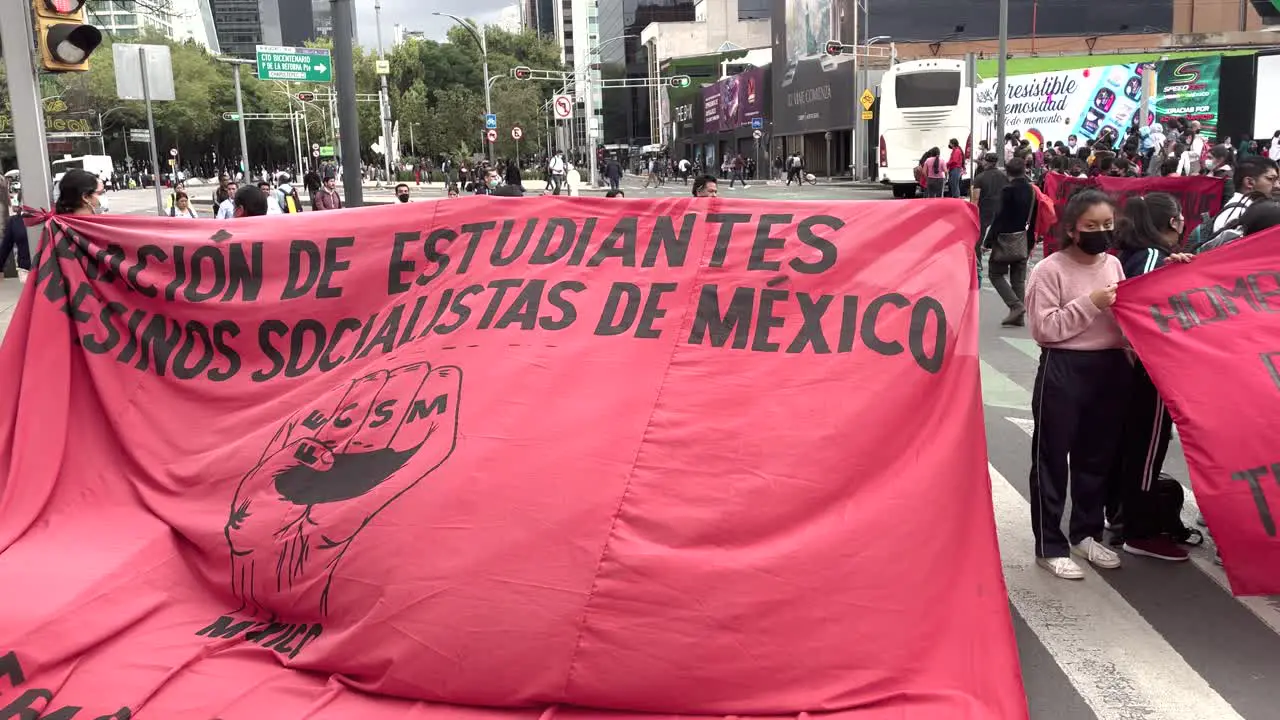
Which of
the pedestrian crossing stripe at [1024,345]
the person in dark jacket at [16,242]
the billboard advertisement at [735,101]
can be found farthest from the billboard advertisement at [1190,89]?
the billboard advertisement at [735,101]

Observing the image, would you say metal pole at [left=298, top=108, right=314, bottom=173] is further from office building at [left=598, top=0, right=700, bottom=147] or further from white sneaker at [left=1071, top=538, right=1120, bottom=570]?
white sneaker at [left=1071, top=538, right=1120, bottom=570]

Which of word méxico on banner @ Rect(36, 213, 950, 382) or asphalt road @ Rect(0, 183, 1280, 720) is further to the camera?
word méxico on banner @ Rect(36, 213, 950, 382)

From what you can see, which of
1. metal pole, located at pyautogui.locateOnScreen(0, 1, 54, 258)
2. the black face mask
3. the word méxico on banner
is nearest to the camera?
the word méxico on banner

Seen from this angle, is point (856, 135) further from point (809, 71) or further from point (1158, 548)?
point (1158, 548)

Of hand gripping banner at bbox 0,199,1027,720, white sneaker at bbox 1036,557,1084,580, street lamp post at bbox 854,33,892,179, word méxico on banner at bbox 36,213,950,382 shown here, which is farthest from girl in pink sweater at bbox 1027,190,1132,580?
street lamp post at bbox 854,33,892,179

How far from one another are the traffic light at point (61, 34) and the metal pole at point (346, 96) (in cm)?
236

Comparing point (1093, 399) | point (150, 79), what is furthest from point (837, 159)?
point (1093, 399)

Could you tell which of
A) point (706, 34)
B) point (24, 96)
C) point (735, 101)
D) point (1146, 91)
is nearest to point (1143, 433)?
point (24, 96)

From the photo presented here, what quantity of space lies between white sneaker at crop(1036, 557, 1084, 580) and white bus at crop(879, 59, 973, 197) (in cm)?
2927

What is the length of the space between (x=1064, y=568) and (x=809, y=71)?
4875 cm

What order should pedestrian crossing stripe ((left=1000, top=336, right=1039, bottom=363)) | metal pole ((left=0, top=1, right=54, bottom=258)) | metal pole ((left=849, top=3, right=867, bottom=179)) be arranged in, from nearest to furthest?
metal pole ((left=0, top=1, right=54, bottom=258)), pedestrian crossing stripe ((left=1000, top=336, right=1039, bottom=363)), metal pole ((left=849, top=3, right=867, bottom=179))

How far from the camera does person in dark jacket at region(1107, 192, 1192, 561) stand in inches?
184

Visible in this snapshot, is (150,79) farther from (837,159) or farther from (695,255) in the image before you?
(837,159)

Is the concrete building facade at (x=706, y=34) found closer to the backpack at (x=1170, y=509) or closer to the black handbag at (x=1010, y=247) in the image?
the black handbag at (x=1010, y=247)
